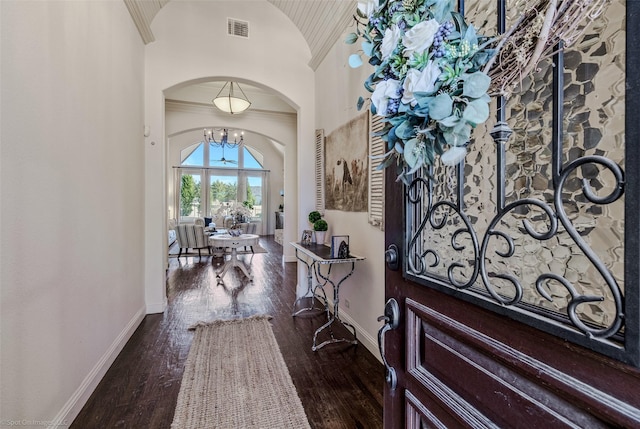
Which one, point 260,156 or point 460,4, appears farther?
point 260,156

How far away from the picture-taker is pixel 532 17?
0.53 meters

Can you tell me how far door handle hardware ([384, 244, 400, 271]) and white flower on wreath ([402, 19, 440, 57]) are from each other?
0.57 m

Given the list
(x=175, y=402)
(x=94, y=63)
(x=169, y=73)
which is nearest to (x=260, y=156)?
(x=169, y=73)

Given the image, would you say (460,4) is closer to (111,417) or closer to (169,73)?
(111,417)

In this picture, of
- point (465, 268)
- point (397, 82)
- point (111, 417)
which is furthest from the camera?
point (111, 417)

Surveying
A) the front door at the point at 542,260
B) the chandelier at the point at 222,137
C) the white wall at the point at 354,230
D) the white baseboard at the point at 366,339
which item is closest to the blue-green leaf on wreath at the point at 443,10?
the front door at the point at 542,260

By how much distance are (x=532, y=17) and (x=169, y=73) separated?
13.7 feet

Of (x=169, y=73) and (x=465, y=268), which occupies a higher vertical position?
(x=169, y=73)

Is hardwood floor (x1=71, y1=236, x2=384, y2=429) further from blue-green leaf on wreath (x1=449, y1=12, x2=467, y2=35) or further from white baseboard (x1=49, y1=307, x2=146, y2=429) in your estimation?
blue-green leaf on wreath (x1=449, y1=12, x2=467, y2=35)

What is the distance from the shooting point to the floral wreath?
0.51 metres

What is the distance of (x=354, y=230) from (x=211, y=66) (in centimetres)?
291

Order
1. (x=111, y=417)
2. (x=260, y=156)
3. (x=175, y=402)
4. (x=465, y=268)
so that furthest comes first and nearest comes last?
(x=260, y=156), (x=175, y=402), (x=111, y=417), (x=465, y=268)

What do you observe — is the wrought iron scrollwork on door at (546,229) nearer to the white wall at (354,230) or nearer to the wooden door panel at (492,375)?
the wooden door panel at (492,375)

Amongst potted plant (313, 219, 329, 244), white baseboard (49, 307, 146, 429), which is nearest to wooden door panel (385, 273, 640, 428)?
white baseboard (49, 307, 146, 429)
